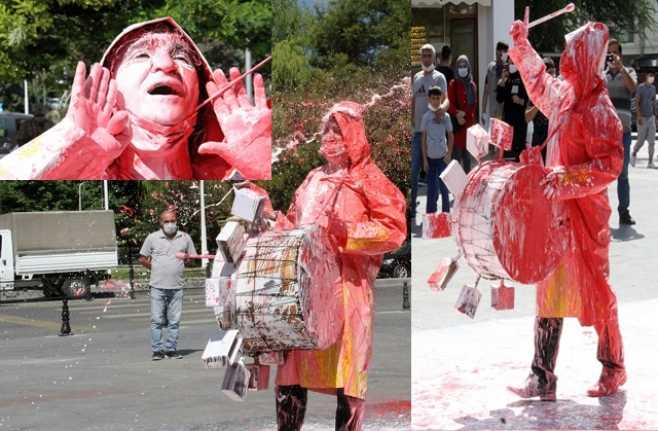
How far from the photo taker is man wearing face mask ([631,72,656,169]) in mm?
5719

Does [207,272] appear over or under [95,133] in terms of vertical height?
under

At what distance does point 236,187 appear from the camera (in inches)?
159

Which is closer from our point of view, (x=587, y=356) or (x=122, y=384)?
(x=122, y=384)

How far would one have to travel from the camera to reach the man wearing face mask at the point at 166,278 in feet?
14.9

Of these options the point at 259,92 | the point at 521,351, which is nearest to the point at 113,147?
the point at 259,92

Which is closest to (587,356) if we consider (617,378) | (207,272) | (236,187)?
(617,378)

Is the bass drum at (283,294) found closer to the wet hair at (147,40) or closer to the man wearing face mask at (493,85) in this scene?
the wet hair at (147,40)

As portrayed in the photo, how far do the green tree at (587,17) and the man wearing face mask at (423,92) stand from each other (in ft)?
1.54

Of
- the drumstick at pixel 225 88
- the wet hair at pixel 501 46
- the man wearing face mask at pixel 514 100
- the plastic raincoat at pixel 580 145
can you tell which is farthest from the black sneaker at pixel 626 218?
the drumstick at pixel 225 88

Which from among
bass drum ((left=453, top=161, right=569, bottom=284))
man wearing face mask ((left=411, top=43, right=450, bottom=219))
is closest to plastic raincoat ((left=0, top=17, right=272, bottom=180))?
man wearing face mask ((left=411, top=43, right=450, bottom=219))

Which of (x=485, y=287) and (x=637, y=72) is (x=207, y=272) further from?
(x=637, y=72)

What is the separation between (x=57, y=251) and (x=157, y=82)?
67cm

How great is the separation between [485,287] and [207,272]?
147 centimetres

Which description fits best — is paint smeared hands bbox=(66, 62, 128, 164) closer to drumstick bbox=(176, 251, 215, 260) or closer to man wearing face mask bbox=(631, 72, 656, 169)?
drumstick bbox=(176, 251, 215, 260)
